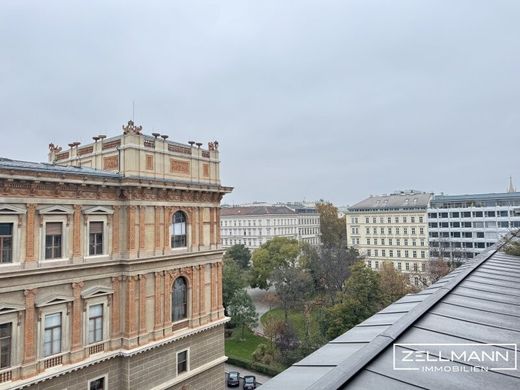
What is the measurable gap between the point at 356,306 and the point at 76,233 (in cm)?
2220

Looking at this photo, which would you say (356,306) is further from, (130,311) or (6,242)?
(6,242)

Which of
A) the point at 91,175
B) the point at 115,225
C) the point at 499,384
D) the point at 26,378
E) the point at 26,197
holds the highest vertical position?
the point at 91,175

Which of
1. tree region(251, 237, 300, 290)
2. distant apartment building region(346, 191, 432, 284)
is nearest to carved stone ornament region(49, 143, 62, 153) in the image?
tree region(251, 237, 300, 290)

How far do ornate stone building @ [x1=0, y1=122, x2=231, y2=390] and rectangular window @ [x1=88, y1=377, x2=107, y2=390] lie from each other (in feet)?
0.13

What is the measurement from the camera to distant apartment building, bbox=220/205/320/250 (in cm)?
8431

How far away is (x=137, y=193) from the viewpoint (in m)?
19.0

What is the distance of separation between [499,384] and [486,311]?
369cm

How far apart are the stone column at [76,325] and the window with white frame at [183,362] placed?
540cm

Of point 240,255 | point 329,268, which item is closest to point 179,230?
point 329,268

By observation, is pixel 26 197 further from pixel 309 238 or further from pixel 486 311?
pixel 309 238

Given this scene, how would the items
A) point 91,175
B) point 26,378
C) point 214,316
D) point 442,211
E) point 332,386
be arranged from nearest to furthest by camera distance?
point 332,386
point 26,378
point 91,175
point 214,316
point 442,211

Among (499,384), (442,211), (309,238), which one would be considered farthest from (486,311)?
(309,238)

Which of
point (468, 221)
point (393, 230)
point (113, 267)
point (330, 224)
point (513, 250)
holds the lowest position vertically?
point (393, 230)

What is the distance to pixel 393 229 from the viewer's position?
70625 mm
